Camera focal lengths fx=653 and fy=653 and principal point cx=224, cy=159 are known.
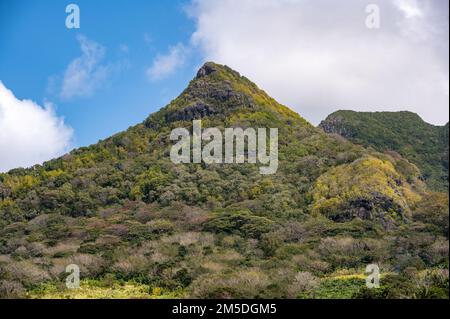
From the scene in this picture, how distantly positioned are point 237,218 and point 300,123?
39.3 m

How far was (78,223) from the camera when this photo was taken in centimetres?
6150

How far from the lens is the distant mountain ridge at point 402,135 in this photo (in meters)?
85.8

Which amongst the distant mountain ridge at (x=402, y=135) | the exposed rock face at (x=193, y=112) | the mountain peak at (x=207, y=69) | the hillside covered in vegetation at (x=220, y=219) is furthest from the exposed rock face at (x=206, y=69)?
the distant mountain ridge at (x=402, y=135)

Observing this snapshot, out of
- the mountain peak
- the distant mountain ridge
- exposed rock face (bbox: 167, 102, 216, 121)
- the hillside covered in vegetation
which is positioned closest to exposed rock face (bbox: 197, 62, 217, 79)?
the mountain peak

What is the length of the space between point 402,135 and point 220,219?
55445mm

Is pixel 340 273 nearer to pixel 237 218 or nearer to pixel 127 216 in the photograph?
pixel 237 218

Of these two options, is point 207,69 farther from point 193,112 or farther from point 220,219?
point 220,219

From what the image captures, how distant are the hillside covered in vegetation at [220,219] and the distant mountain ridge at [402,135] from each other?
13.4m

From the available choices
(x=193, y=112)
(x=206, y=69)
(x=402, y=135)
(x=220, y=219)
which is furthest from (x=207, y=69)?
(x=220, y=219)

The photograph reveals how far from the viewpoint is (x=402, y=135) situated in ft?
333

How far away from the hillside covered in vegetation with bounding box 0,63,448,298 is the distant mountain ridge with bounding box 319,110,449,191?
13.4 meters

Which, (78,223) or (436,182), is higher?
(436,182)

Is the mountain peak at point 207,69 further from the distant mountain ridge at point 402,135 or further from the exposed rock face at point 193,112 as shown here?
the distant mountain ridge at point 402,135
